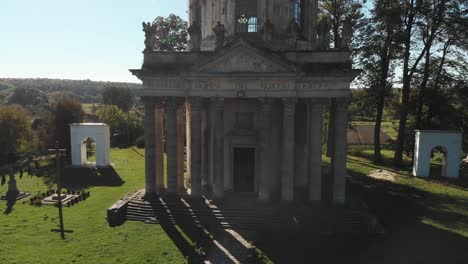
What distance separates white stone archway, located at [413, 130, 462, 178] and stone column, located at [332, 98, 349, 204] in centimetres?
1526

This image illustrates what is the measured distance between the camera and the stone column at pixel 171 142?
19.6m

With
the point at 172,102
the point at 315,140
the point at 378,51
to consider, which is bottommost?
the point at 315,140

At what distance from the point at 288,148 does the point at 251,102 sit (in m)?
3.89

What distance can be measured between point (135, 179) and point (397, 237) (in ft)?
67.7

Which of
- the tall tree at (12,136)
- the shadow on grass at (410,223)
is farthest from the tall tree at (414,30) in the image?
the tall tree at (12,136)

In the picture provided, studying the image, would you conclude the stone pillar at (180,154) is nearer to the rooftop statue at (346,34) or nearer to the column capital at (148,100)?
the column capital at (148,100)

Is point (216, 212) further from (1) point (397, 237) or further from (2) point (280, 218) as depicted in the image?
(1) point (397, 237)

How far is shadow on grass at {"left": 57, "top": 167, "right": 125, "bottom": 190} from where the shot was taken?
28006mm

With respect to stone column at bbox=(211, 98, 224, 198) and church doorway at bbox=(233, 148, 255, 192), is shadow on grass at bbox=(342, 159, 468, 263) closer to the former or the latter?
church doorway at bbox=(233, 148, 255, 192)

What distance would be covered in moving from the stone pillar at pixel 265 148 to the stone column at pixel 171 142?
4952mm

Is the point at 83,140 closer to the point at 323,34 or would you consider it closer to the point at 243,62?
the point at 243,62

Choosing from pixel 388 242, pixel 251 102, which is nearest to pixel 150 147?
pixel 251 102

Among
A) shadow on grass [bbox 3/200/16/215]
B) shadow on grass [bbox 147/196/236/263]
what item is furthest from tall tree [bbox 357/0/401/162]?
shadow on grass [bbox 3/200/16/215]

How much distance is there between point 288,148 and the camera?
61.2 ft
